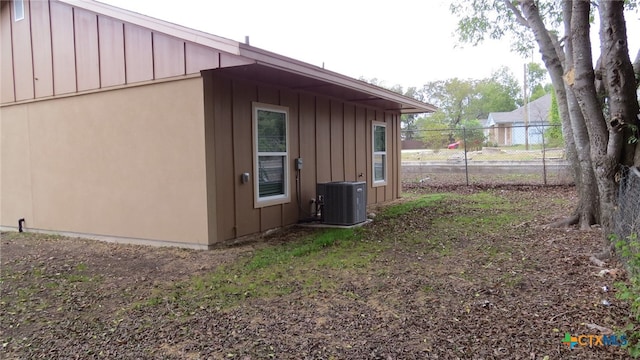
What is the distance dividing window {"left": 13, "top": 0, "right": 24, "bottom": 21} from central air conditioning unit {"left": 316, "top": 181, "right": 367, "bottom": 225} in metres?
5.62

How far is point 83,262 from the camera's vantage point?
5.42m

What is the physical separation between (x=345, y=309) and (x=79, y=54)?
5623 millimetres

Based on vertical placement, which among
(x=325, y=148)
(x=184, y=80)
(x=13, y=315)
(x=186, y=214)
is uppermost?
(x=184, y=80)

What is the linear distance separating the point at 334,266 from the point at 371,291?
930 millimetres

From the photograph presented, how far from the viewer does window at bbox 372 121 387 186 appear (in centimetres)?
1047

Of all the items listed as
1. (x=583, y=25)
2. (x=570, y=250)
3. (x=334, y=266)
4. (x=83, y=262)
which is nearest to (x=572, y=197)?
(x=570, y=250)

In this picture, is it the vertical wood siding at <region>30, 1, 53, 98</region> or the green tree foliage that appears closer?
the vertical wood siding at <region>30, 1, 53, 98</region>

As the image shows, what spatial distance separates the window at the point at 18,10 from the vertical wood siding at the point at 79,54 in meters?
0.10

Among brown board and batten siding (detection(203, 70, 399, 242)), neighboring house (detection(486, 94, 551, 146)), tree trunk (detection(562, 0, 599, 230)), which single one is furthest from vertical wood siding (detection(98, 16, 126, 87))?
neighboring house (detection(486, 94, 551, 146))

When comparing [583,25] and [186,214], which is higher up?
[583,25]

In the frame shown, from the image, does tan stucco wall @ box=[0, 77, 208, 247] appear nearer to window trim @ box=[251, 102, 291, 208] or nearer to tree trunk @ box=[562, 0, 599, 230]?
window trim @ box=[251, 102, 291, 208]

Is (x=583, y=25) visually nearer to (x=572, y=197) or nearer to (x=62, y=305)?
(x=62, y=305)

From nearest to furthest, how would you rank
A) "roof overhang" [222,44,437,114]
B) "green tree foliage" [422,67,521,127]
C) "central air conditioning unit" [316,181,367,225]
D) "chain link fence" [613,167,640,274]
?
1. "chain link fence" [613,167,640,274]
2. "roof overhang" [222,44,437,114]
3. "central air conditioning unit" [316,181,367,225]
4. "green tree foliage" [422,67,521,127]

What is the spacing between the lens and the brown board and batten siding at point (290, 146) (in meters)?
5.95
